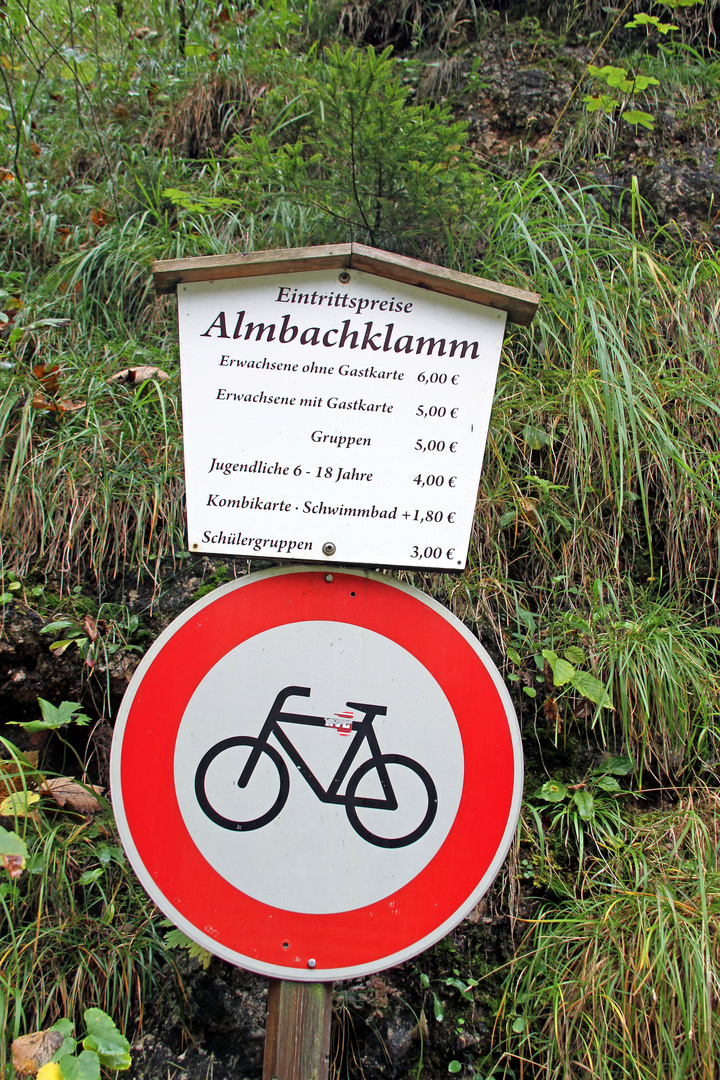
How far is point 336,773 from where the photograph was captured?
47.5 inches

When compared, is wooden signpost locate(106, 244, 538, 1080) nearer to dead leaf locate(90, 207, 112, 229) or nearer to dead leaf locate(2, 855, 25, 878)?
dead leaf locate(2, 855, 25, 878)

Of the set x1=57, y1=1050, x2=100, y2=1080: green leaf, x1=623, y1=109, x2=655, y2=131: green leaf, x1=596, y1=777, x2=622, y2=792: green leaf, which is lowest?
x1=57, y1=1050, x2=100, y2=1080: green leaf

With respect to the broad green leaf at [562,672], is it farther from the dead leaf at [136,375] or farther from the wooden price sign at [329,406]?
the dead leaf at [136,375]

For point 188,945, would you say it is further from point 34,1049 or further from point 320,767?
point 320,767

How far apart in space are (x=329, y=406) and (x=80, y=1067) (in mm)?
1432

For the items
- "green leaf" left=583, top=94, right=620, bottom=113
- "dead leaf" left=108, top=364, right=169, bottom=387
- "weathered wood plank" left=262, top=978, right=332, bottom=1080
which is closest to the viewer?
"weathered wood plank" left=262, top=978, right=332, bottom=1080

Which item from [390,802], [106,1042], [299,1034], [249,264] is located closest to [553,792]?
[390,802]

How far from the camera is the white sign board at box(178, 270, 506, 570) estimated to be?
1.27 m

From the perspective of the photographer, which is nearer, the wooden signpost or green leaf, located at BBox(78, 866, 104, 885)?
the wooden signpost

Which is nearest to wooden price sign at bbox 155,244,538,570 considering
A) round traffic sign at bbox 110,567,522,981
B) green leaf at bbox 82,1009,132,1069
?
round traffic sign at bbox 110,567,522,981

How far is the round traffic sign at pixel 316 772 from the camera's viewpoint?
3.80ft

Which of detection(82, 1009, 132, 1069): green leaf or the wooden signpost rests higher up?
the wooden signpost

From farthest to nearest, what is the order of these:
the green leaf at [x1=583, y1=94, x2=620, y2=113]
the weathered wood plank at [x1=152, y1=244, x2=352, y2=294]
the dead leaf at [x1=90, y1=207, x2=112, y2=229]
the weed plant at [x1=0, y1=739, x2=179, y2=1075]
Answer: the dead leaf at [x1=90, y1=207, x2=112, y2=229] < the green leaf at [x1=583, y1=94, x2=620, y2=113] < the weed plant at [x1=0, y1=739, x2=179, y2=1075] < the weathered wood plank at [x1=152, y1=244, x2=352, y2=294]

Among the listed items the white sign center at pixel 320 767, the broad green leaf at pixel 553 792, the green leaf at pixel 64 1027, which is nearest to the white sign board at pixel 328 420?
the white sign center at pixel 320 767
